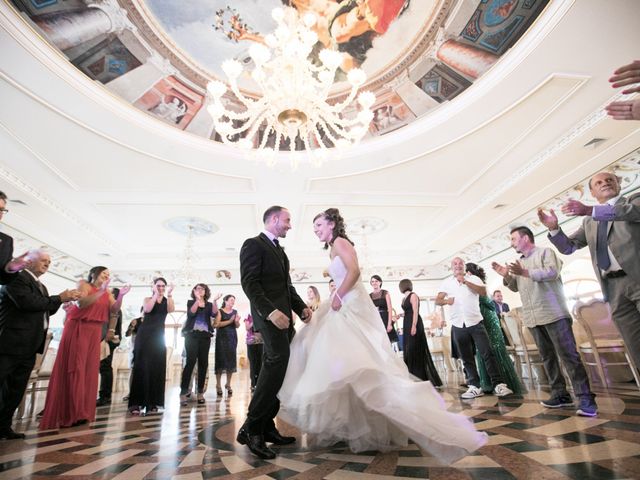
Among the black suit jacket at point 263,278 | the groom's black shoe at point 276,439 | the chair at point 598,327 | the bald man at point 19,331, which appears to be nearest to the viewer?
the black suit jacket at point 263,278

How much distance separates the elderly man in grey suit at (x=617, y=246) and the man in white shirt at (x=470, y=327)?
5.62 feet

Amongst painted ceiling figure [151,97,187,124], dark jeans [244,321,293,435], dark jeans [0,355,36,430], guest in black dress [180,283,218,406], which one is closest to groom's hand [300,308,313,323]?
dark jeans [244,321,293,435]

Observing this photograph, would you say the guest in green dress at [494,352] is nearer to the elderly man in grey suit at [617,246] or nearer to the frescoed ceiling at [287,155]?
the elderly man in grey suit at [617,246]

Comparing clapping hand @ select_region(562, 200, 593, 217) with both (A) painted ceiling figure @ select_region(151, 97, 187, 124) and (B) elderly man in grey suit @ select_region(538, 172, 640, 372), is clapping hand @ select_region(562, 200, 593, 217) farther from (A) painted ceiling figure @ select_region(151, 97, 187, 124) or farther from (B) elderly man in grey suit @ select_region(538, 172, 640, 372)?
(A) painted ceiling figure @ select_region(151, 97, 187, 124)

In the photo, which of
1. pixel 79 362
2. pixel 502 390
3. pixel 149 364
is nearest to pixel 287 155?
pixel 149 364

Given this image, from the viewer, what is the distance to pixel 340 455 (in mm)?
1815

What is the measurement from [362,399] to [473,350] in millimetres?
2986

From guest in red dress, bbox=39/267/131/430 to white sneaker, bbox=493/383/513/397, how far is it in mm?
4266

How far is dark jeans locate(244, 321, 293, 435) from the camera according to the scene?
6.36 ft

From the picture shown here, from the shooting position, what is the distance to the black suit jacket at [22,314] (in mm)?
2743

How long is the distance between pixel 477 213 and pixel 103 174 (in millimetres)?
9413

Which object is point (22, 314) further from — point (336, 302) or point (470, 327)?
point (470, 327)

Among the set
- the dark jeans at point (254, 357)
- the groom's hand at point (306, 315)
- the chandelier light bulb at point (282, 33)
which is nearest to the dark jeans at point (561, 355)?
the groom's hand at point (306, 315)

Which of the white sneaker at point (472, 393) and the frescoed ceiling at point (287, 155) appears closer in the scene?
the white sneaker at point (472, 393)
